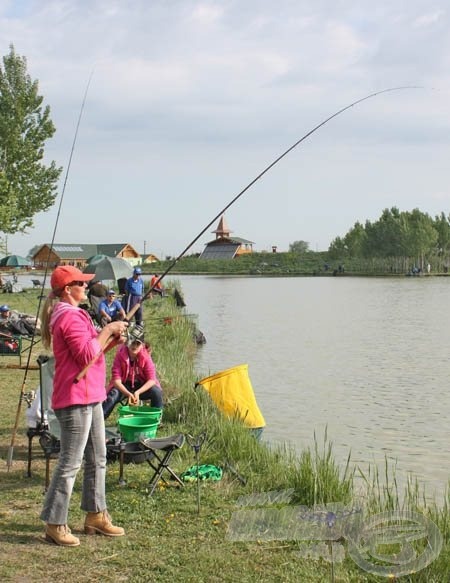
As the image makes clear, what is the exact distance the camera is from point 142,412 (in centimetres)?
668

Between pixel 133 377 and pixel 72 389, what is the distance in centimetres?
334

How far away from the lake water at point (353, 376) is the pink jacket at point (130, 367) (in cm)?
243

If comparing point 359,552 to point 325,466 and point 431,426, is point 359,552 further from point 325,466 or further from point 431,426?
point 431,426

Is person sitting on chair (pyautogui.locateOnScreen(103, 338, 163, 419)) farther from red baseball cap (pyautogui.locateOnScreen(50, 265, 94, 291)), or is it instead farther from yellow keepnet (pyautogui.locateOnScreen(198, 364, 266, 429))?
red baseball cap (pyautogui.locateOnScreen(50, 265, 94, 291))

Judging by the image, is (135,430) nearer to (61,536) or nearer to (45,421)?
(45,421)

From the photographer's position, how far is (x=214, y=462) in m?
6.39

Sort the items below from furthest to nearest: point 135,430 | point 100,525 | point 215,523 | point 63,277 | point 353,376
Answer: point 353,376, point 135,430, point 215,523, point 100,525, point 63,277

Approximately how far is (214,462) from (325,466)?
120 centimetres

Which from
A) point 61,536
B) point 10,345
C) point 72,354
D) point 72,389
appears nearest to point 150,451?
point 61,536

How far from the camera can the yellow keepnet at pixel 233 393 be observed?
7.63 metres

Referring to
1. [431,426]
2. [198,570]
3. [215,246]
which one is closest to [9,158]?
[431,426]

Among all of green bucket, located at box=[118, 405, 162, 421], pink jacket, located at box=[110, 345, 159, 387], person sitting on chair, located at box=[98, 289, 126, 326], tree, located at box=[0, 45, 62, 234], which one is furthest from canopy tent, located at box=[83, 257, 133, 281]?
green bucket, located at box=[118, 405, 162, 421]

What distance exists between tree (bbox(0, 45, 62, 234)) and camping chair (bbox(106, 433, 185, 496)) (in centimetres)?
2133

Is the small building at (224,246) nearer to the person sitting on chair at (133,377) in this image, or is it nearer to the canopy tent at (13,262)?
the canopy tent at (13,262)
